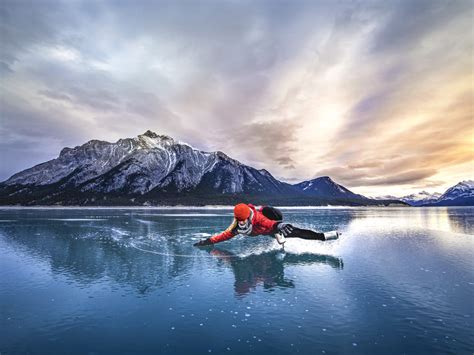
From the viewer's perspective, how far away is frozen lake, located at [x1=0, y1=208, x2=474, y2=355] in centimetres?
948

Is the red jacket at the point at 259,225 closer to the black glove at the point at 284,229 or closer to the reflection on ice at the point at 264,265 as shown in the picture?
the black glove at the point at 284,229

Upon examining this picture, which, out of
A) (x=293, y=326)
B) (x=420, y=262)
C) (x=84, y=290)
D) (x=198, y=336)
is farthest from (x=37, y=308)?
(x=420, y=262)

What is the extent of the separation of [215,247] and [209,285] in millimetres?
12461

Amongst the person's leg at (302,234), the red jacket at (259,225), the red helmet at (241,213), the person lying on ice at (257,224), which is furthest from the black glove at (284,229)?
the red helmet at (241,213)

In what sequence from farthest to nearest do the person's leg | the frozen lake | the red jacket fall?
the person's leg, the red jacket, the frozen lake

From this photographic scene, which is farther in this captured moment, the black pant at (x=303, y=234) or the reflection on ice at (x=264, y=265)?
the black pant at (x=303, y=234)

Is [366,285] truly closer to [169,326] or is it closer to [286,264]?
[286,264]

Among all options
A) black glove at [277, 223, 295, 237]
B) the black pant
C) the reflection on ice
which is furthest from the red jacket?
the reflection on ice

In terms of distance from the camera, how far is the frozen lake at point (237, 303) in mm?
9484

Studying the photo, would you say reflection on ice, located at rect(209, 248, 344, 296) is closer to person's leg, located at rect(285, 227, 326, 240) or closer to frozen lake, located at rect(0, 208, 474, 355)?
frozen lake, located at rect(0, 208, 474, 355)

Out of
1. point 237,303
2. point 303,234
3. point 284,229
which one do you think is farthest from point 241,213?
point 237,303

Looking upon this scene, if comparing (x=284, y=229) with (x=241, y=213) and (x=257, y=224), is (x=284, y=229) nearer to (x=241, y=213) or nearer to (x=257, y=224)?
(x=257, y=224)

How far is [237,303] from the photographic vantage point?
A: 1299 cm

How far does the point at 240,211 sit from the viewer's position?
17828mm
